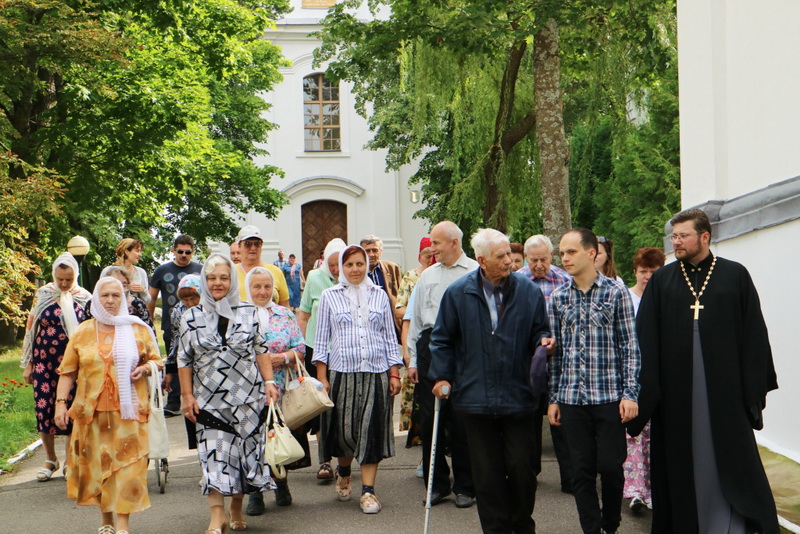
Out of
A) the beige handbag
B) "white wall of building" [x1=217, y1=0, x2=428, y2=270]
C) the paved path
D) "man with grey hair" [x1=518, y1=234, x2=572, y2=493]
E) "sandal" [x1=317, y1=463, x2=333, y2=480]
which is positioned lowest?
the paved path

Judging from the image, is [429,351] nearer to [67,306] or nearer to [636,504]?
[636,504]

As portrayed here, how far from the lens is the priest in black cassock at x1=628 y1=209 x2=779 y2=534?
627cm

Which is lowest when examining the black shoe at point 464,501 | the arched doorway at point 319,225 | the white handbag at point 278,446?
the black shoe at point 464,501

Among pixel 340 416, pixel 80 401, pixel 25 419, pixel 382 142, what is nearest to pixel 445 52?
pixel 25 419

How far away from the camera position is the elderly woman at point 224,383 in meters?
7.31

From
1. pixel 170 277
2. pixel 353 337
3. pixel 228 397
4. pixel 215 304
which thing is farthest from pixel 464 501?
pixel 170 277

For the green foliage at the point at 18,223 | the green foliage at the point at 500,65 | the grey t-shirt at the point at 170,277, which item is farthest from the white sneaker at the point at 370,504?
the green foliage at the point at 18,223

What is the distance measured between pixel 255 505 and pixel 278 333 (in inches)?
51.5

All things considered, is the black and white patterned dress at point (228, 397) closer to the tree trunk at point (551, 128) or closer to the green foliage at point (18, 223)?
the tree trunk at point (551, 128)

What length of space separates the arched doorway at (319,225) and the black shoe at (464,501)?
33576mm

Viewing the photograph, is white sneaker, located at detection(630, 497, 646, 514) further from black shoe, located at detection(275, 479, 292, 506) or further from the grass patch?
the grass patch

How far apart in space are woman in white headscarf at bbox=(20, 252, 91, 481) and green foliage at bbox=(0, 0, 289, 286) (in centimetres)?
794

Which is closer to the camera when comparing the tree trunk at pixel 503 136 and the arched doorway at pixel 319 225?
the tree trunk at pixel 503 136

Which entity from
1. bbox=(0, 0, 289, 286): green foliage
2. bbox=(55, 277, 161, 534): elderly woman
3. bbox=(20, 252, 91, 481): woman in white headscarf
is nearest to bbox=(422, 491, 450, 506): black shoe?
bbox=(55, 277, 161, 534): elderly woman
